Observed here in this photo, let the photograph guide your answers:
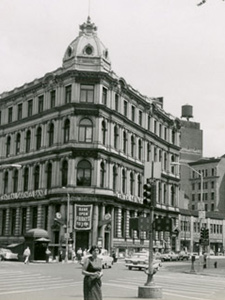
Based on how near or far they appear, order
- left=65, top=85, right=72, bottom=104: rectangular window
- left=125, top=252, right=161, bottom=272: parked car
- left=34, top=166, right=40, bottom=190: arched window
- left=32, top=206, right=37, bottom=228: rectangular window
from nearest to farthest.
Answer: left=125, top=252, right=161, bottom=272: parked car
left=65, top=85, right=72, bottom=104: rectangular window
left=32, top=206, right=37, bottom=228: rectangular window
left=34, top=166, right=40, bottom=190: arched window

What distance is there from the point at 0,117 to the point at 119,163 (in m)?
22.0

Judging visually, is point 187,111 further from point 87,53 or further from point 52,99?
point 87,53

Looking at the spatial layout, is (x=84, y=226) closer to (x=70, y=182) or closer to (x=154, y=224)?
(x=70, y=182)

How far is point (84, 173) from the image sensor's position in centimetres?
6588

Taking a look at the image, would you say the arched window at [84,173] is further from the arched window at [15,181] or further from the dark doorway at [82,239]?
the arched window at [15,181]

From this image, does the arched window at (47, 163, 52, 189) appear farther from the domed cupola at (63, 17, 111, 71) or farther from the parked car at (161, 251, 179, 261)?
the parked car at (161, 251, 179, 261)

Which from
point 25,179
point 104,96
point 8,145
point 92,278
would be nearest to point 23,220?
point 25,179

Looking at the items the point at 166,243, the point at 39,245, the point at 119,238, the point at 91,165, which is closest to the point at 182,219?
the point at 166,243

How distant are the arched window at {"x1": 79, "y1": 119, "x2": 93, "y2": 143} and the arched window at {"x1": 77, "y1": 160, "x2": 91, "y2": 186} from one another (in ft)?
9.29

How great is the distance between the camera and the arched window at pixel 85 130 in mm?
66500

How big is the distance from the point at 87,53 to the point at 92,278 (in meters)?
56.1

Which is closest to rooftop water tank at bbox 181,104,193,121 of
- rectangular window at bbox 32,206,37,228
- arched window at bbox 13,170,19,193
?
arched window at bbox 13,170,19,193

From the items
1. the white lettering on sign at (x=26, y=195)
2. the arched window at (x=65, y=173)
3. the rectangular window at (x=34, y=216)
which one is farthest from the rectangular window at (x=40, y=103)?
the rectangular window at (x=34, y=216)

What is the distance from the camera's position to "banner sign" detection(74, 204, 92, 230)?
63500mm
